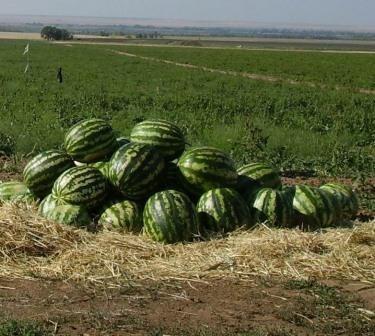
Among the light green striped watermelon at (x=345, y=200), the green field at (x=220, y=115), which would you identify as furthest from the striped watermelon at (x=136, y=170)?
the green field at (x=220, y=115)

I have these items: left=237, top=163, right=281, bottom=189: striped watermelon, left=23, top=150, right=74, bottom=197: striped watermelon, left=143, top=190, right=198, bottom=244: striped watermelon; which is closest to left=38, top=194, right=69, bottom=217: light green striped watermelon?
left=23, top=150, right=74, bottom=197: striped watermelon

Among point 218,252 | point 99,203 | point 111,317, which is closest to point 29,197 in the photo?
point 99,203

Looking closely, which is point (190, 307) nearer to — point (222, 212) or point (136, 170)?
point (222, 212)

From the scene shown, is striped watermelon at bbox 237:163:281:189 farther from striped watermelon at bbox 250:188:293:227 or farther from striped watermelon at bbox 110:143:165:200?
striped watermelon at bbox 110:143:165:200

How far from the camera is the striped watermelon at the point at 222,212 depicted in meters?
7.42

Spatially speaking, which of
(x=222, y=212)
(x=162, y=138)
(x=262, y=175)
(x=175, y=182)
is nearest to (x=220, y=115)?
(x=262, y=175)

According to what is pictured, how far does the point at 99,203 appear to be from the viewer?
775 cm

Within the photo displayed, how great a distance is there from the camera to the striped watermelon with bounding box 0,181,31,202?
27.9ft

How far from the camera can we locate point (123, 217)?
7.48 m

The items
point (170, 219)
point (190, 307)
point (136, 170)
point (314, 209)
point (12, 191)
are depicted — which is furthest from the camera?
point (12, 191)

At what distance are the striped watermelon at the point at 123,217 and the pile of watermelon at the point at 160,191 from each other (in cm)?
1

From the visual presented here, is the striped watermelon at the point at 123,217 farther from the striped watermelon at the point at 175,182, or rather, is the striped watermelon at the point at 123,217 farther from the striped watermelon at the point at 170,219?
the striped watermelon at the point at 175,182

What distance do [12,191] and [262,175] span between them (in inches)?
121

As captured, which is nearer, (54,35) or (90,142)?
(90,142)
